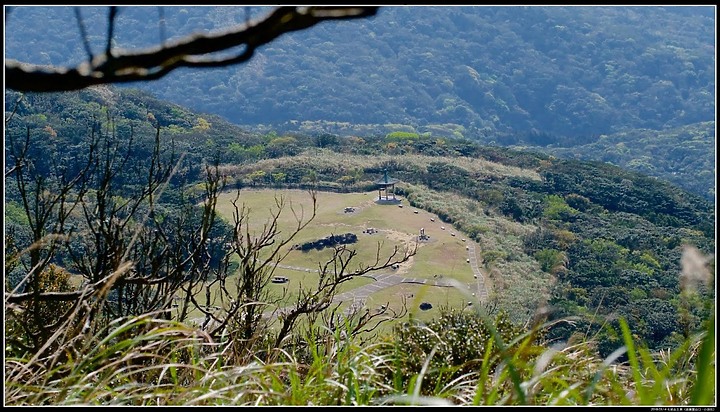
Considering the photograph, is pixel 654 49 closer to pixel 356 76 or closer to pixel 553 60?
pixel 553 60

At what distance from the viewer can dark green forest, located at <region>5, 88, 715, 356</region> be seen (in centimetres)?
2355

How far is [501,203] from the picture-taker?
34.8m

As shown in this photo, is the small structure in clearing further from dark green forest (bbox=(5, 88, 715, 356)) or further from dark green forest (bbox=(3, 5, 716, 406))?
dark green forest (bbox=(5, 88, 715, 356))

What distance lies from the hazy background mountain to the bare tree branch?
70807 millimetres

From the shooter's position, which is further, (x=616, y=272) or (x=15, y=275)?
(x=616, y=272)

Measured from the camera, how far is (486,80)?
89812 millimetres

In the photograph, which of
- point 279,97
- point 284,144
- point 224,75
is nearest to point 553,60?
point 279,97

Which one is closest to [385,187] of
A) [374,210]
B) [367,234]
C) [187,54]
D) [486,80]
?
[374,210]

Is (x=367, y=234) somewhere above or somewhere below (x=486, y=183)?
above

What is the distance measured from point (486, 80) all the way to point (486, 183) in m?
54.2

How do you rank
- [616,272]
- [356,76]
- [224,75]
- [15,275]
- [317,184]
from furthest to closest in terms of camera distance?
[356,76]
[224,75]
[317,184]
[616,272]
[15,275]

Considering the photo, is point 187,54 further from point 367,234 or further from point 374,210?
point 374,210

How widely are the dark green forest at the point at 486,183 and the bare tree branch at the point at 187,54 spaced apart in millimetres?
16964

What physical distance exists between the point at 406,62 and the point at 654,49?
1223 inches
